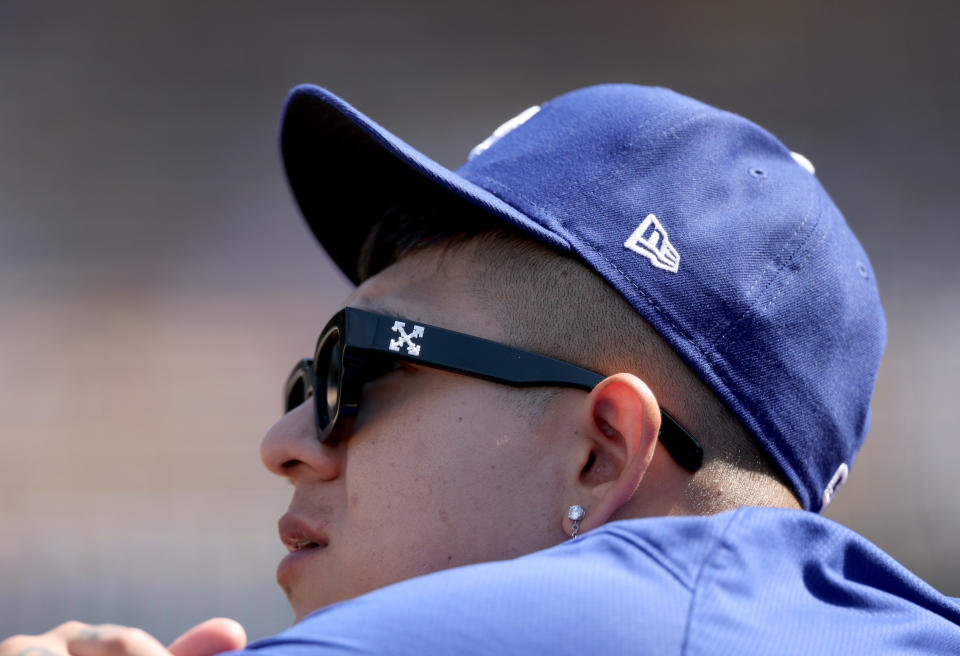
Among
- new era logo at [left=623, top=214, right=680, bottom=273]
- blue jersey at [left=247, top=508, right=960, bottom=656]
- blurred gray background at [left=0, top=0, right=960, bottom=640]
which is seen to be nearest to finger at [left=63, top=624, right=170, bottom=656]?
blue jersey at [left=247, top=508, right=960, bottom=656]

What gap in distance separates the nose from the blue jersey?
0.46m

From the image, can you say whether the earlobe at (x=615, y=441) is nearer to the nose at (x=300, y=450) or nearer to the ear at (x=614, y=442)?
the ear at (x=614, y=442)

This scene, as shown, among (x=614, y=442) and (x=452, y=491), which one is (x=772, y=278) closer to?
(x=614, y=442)

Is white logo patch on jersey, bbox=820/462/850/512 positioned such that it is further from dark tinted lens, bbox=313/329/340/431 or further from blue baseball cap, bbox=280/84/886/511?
dark tinted lens, bbox=313/329/340/431

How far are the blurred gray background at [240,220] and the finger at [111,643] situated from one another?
119 inches

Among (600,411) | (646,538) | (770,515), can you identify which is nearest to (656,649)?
(646,538)

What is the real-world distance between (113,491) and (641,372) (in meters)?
3.33

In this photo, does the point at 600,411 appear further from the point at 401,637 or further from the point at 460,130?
the point at 460,130

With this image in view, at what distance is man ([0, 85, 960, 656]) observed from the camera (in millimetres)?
1235

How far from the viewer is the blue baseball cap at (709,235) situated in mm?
1318

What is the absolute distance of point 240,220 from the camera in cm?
452

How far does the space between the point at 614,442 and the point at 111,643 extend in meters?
0.67

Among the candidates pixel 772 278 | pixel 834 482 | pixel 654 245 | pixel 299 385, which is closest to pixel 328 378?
pixel 299 385

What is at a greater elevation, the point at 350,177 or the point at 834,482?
the point at 350,177
